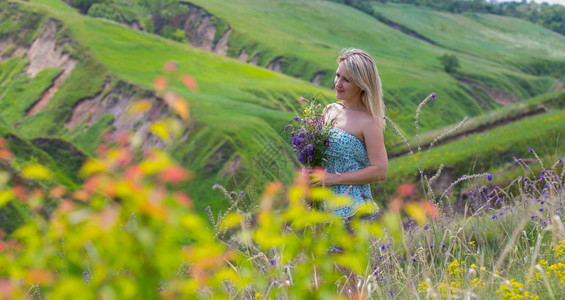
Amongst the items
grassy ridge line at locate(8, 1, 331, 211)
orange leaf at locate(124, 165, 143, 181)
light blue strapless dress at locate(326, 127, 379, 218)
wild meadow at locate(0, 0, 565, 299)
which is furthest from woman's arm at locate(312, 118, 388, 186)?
grassy ridge line at locate(8, 1, 331, 211)

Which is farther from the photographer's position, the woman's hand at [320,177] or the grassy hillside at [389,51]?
the grassy hillside at [389,51]

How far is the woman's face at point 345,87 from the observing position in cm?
421

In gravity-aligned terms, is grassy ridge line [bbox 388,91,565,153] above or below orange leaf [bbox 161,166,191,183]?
below

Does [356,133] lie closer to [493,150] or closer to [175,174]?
[175,174]

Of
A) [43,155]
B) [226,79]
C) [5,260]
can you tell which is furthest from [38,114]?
[5,260]

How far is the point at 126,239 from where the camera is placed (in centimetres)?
134

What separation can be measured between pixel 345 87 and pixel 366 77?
0.18m

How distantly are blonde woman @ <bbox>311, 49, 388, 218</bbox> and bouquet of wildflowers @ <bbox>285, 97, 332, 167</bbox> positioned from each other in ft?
0.37

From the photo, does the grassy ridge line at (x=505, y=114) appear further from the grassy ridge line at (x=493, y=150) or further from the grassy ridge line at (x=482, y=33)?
the grassy ridge line at (x=482, y=33)

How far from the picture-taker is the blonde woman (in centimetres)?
414

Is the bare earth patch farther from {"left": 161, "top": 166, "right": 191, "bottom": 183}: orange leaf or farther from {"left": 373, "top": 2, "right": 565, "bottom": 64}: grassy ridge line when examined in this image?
{"left": 373, "top": 2, "right": 565, "bottom": 64}: grassy ridge line

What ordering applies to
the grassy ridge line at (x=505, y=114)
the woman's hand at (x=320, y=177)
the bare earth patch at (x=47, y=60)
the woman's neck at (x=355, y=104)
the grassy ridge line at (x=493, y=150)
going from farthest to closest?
the bare earth patch at (x=47, y=60)
the grassy ridge line at (x=505, y=114)
the grassy ridge line at (x=493, y=150)
the woman's neck at (x=355, y=104)
the woman's hand at (x=320, y=177)

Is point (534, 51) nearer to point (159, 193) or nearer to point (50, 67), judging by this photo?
point (50, 67)

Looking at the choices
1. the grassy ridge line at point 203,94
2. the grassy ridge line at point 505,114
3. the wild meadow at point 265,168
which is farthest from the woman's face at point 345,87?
the grassy ridge line at point 505,114
